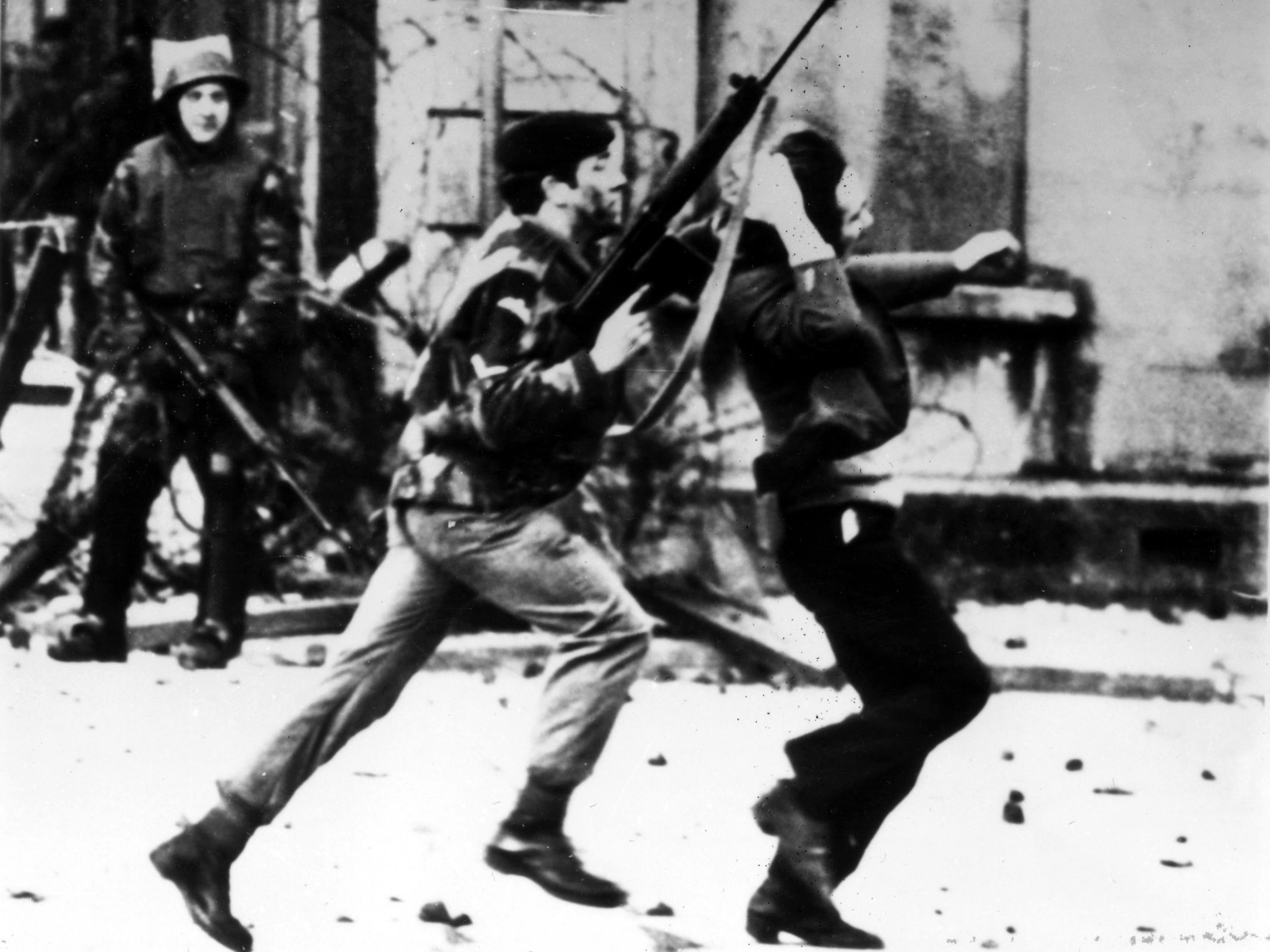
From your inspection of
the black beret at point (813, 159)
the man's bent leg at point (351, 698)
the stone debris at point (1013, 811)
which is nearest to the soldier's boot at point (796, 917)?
the stone debris at point (1013, 811)

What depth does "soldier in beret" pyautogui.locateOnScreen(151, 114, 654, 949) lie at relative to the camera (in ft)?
14.6

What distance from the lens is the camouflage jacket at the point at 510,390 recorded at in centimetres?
445

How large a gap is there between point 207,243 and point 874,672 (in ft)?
7.55

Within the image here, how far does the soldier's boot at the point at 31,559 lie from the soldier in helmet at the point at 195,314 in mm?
165

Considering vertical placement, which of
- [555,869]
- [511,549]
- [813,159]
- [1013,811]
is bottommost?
[555,869]

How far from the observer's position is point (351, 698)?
4.46 m

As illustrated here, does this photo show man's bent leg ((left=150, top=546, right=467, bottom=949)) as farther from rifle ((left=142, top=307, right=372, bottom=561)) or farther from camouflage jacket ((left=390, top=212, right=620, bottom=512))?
rifle ((left=142, top=307, right=372, bottom=561))

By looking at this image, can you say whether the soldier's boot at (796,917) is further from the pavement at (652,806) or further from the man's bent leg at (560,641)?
the man's bent leg at (560,641)

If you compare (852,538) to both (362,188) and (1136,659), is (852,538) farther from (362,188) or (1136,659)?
(362,188)

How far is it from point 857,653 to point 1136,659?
94 cm

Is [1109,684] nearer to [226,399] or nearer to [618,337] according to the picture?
[618,337]

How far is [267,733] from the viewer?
4.55 m

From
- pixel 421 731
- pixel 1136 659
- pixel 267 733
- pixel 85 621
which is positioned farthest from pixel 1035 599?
pixel 85 621

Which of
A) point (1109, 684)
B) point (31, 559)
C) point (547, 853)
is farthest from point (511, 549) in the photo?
point (1109, 684)
